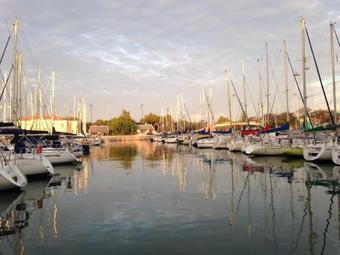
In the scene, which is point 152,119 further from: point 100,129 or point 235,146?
point 235,146

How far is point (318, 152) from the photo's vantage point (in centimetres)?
3027

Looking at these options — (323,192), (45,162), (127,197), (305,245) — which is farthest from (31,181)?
(305,245)

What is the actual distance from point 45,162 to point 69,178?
1801 millimetres

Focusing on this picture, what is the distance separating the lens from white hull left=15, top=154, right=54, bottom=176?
22688 mm

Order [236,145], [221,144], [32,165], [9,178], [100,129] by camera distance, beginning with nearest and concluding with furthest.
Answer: [9,178]
[32,165]
[236,145]
[221,144]
[100,129]

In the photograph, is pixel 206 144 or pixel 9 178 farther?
pixel 206 144

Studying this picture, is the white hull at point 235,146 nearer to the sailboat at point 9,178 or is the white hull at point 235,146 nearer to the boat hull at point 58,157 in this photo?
the boat hull at point 58,157

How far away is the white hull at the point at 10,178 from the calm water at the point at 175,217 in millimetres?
484

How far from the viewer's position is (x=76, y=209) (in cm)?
1478

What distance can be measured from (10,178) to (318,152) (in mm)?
22705

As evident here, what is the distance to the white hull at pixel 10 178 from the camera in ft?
56.6

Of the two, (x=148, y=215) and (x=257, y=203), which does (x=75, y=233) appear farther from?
(x=257, y=203)

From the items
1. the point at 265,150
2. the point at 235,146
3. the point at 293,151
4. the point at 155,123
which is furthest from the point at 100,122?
the point at 293,151

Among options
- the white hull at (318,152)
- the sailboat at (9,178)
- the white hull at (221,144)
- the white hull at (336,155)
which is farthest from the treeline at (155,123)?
the sailboat at (9,178)
